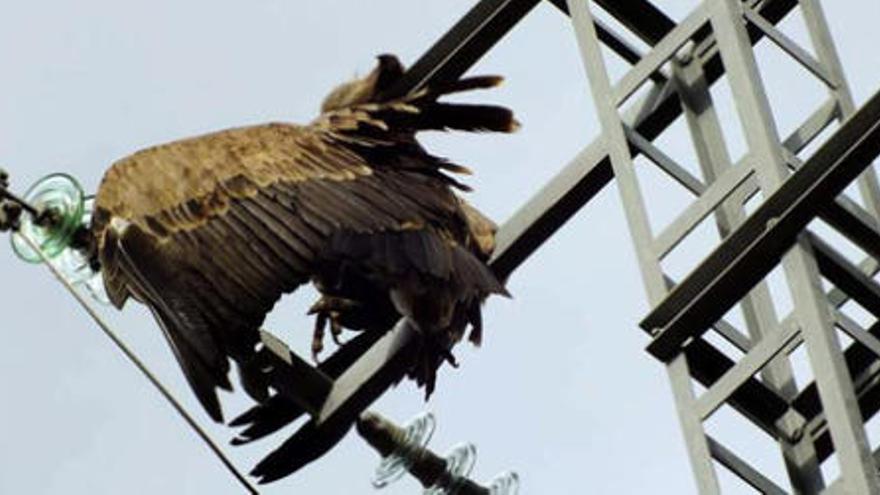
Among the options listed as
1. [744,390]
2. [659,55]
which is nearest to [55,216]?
[659,55]

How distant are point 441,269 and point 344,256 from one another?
39 cm

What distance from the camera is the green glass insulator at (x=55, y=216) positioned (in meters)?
10.6

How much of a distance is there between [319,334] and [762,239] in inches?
133

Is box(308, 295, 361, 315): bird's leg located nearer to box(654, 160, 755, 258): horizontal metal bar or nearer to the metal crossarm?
the metal crossarm

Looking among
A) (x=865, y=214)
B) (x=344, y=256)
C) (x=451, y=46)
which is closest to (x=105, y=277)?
(x=344, y=256)

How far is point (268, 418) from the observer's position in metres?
11.0

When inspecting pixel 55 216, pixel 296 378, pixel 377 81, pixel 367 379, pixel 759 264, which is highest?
pixel 759 264

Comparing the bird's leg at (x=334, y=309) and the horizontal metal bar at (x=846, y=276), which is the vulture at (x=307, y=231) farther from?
the horizontal metal bar at (x=846, y=276)

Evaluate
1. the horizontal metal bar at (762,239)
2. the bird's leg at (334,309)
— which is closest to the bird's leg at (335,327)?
the bird's leg at (334,309)

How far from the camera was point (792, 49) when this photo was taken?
377 inches

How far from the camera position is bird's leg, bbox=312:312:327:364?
36.8ft

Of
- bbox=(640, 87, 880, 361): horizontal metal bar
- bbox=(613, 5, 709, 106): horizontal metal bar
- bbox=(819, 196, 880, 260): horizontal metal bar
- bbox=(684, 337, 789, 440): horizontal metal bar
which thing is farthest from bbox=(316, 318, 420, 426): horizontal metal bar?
bbox=(819, 196, 880, 260): horizontal metal bar

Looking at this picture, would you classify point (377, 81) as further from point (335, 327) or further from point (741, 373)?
point (741, 373)

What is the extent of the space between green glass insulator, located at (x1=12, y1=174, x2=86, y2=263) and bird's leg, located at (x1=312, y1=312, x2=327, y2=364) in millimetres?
1076
